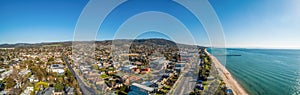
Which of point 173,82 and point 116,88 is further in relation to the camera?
point 173,82

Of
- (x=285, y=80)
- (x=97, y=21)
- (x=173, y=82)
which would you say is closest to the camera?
(x=97, y=21)

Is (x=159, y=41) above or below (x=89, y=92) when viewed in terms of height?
above

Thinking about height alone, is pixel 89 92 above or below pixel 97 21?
below

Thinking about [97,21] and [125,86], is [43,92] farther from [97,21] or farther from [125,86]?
[97,21]

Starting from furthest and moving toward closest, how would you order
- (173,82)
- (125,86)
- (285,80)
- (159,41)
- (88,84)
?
(159,41), (285,80), (173,82), (88,84), (125,86)

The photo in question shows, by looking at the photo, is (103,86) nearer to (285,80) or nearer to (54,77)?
(54,77)

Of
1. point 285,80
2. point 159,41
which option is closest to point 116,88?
point 285,80

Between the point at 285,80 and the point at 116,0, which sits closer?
the point at 116,0

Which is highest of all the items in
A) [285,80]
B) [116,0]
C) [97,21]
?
[116,0]

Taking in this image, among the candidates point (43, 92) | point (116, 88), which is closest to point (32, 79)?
point (43, 92)
